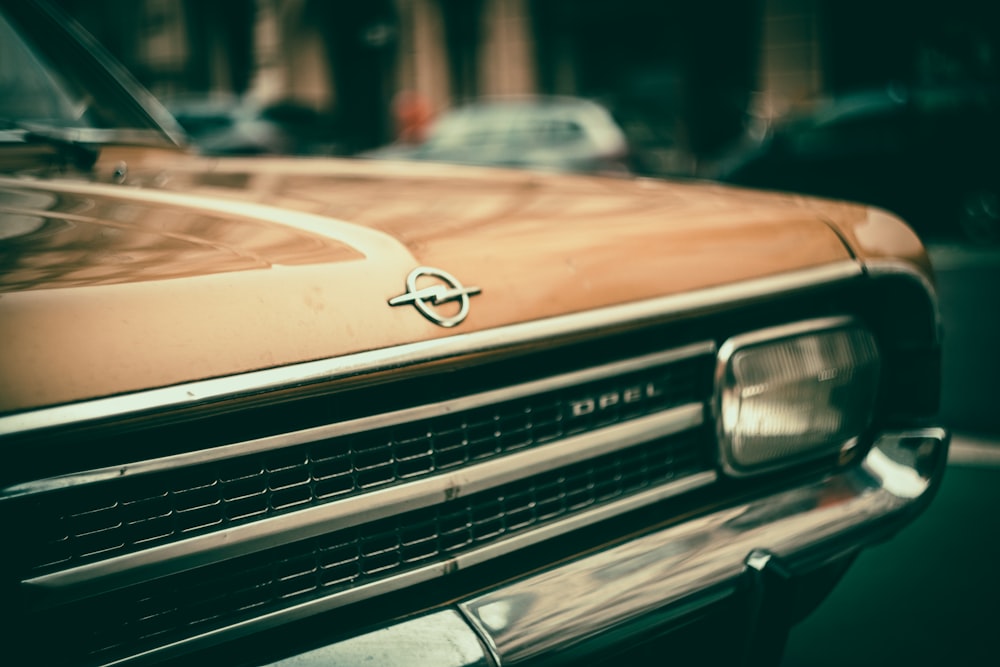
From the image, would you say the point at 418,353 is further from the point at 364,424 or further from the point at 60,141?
the point at 60,141

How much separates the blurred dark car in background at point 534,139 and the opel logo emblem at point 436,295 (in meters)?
8.58

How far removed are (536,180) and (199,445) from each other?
1211 millimetres

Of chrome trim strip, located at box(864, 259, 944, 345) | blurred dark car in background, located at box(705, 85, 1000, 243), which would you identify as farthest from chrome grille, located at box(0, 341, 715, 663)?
blurred dark car in background, located at box(705, 85, 1000, 243)

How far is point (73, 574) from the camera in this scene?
1.04m

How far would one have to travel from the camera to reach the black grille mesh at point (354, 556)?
109 cm

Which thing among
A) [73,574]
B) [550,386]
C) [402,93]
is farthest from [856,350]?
[402,93]

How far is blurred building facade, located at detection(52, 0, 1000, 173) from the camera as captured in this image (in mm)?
14648

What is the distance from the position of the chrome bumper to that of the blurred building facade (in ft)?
35.6

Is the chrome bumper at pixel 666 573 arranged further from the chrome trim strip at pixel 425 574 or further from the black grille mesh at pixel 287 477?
the black grille mesh at pixel 287 477

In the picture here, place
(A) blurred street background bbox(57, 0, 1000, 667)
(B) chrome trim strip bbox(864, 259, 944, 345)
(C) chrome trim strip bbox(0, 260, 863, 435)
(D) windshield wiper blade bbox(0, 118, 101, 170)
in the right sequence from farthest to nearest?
(A) blurred street background bbox(57, 0, 1000, 667)
(D) windshield wiper blade bbox(0, 118, 101, 170)
(B) chrome trim strip bbox(864, 259, 944, 345)
(C) chrome trim strip bbox(0, 260, 863, 435)

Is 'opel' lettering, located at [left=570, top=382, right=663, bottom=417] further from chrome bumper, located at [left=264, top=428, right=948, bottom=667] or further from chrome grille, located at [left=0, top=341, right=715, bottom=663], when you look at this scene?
chrome bumper, located at [left=264, top=428, right=948, bottom=667]

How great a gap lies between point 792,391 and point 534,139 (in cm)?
902

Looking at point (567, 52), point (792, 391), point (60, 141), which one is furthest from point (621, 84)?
point (792, 391)

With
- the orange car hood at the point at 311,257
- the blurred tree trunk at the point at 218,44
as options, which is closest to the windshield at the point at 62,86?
the orange car hood at the point at 311,257
